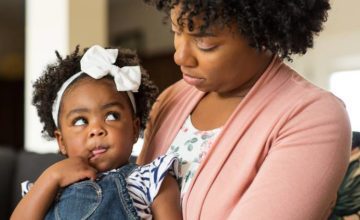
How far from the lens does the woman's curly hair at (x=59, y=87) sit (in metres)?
1.24

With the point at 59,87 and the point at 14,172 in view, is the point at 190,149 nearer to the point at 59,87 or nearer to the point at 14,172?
the point at 59,87

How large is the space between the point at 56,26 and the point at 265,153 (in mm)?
1829

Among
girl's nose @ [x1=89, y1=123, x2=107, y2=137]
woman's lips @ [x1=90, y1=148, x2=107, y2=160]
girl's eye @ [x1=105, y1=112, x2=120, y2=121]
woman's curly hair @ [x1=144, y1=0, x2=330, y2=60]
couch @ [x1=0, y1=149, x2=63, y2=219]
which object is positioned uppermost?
woman's curly hair @ [x1=144, y1=0, x2=330, y2=60]

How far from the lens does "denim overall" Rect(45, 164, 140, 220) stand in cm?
104

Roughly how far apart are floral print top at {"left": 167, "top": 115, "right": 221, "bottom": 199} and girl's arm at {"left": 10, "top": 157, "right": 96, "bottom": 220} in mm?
179

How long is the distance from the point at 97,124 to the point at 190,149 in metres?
0.20

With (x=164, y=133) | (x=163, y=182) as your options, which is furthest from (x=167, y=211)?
(x=164, y=133)

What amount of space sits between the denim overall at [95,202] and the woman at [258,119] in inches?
4.7

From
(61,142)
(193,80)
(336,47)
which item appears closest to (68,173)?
(61,142)

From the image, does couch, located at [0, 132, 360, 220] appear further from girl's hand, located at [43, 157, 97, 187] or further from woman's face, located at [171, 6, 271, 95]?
woman's face, located at [171, 6, 271, 95]

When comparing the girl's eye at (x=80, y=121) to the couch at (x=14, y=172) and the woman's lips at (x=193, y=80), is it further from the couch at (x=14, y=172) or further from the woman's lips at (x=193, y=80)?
the couch at (x=14, y=172)

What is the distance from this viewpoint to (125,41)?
5953mm

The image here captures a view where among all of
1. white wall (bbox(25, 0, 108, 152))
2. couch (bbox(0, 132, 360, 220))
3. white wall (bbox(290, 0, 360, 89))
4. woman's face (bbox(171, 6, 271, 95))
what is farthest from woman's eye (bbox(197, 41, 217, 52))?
white wall (bbox(290, 0, 360, 89))

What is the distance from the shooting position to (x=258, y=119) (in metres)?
0.98
